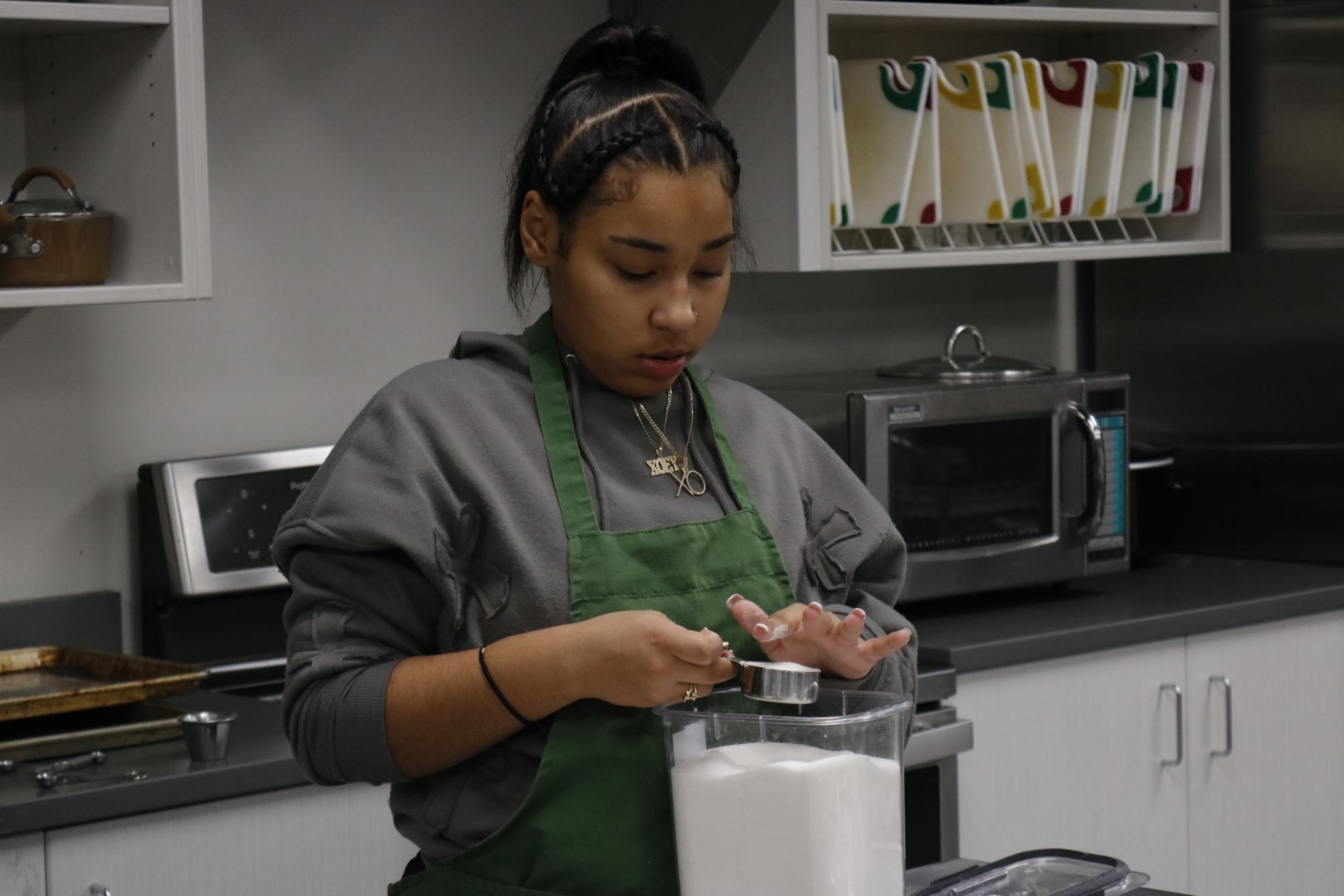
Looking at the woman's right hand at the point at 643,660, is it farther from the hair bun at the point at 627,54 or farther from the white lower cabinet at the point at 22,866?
the white lower cabinet at the point at 22,866

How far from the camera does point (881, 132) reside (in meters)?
2.56

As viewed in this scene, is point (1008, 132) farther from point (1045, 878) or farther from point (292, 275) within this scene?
point (1045, 878)

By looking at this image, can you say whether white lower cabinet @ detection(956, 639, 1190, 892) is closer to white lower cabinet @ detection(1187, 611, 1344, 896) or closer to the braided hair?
white lower cabinet @ detection(1187, 611, 1344, 896)

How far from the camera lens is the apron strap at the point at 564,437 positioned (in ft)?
3.88

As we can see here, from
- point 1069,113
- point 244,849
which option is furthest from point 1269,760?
point 244,849

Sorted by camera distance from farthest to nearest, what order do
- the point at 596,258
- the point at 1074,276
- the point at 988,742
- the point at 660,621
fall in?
1. the point at 1074,276
2. the point at 988,742
3. the point at 596,258
4. the point at 660,621

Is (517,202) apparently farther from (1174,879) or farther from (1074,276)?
(1074,276)

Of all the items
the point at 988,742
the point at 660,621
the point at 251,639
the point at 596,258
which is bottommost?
the point at 988,742

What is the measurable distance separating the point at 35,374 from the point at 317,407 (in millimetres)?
396

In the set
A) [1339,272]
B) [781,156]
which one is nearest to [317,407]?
[781,156]

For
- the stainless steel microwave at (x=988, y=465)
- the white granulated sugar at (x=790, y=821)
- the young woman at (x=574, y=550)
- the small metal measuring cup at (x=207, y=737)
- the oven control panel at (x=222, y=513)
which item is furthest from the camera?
the stainless steel microwave at (x=988, y=465)

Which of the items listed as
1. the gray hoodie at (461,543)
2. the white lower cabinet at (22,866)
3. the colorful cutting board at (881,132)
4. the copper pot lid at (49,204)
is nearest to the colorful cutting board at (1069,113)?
the colorful cutting board at (881,132)

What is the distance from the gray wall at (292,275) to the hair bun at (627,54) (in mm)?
1176

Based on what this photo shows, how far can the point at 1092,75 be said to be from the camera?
2734 mm
